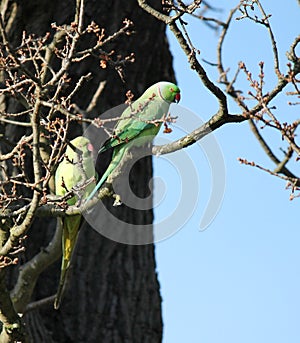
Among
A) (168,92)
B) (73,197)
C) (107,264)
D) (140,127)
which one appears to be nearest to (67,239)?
(73,197)

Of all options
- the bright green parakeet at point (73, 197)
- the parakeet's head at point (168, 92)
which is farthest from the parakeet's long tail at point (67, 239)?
the parakeet's head at point (168, 92)

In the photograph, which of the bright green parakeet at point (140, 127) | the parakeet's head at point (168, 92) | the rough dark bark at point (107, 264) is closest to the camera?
the bright green parakeet at point (140, 127)

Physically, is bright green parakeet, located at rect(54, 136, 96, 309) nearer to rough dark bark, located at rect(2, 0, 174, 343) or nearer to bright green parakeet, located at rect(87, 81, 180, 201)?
bright green parakeet, located at rect(87, 81, 180, 201)

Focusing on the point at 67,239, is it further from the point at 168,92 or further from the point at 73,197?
the point at 168,92

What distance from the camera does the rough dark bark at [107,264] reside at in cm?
566

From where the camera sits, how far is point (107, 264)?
603 cm

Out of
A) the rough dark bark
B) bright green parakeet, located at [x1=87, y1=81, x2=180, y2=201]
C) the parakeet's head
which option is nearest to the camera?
bright green parakeet, located at [x1=87, y1=81, x2=180, y2=201]

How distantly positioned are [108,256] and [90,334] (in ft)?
2.02

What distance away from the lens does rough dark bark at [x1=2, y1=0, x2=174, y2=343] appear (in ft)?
18.6

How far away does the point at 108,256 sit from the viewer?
6.05 metres

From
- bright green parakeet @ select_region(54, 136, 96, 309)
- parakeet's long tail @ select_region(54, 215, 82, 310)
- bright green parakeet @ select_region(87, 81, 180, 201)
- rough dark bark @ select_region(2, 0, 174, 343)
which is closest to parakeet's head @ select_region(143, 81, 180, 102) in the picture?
bright green parakeet @ select_region(87, 81, 180, 201)

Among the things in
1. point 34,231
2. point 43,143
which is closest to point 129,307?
point 34,231

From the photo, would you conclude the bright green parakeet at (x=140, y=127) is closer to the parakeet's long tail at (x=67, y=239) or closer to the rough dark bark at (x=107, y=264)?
the parakeet's long tail at (x=67, y=239)

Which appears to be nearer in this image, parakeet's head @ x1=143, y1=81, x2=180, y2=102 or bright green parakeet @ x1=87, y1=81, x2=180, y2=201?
bright green parakeet @ x1=87, y1=81, x2=180, y2=201
